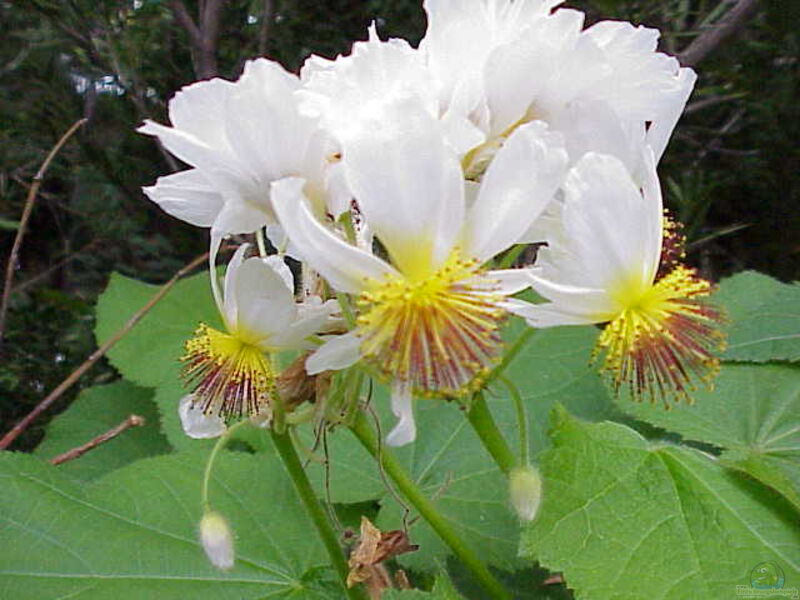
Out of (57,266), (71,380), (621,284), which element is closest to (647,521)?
(621,284)

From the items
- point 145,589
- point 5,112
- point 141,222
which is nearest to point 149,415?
point 141,222

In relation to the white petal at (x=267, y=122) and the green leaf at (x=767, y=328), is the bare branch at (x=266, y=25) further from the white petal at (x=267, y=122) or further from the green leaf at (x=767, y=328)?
the white petal at (x=267, y=122)

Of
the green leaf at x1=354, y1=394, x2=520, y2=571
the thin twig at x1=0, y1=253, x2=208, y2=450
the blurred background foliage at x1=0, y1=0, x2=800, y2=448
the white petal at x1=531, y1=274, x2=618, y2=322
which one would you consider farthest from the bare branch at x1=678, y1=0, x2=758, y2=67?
the white petal at x1=531, y1=274, x2=618, y2=322

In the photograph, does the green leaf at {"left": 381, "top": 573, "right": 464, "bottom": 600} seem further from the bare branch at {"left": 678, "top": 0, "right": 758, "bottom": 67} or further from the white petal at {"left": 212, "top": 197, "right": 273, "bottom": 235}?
the bare branch at {"left": 678, "top": 0, "right": 758, "bottom": 67}

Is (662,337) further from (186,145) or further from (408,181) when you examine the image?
(186,145)

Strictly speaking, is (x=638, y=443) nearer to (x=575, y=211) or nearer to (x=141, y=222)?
(x=575, y=211)
